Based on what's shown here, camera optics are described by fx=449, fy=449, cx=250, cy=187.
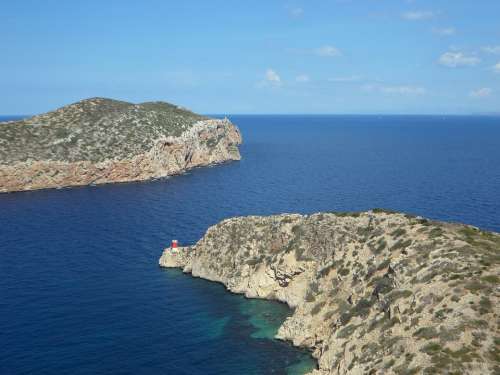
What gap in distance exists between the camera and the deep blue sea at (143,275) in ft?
180

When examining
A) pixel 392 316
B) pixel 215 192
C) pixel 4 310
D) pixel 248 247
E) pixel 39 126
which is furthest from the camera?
pixel 39 126

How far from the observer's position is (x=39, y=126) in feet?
602

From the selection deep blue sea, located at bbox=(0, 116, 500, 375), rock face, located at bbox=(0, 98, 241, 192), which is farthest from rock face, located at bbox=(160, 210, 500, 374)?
rock face, located at bbox=(0, 98, 241, 192)

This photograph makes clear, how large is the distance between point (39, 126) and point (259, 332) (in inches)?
6171

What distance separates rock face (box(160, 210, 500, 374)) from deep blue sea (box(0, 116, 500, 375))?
4.38 m

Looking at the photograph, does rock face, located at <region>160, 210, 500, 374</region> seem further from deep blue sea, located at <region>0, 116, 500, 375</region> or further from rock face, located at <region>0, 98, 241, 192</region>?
rock face, located at <region>0, 98, 241, 192</region>

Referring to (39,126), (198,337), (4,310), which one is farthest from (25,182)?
(198,337)

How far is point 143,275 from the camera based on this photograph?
80562mm

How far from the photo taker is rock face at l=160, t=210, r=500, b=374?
42000 millimetres

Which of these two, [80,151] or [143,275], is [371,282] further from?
[80,151]

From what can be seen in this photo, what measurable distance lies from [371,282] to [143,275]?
42.0 meters

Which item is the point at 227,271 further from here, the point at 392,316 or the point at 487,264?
the point at 487,264

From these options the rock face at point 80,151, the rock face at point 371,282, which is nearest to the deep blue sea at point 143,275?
the rock face at point 371,282

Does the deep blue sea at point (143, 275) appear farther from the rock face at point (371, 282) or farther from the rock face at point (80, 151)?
the rock face at point (80, 151)
